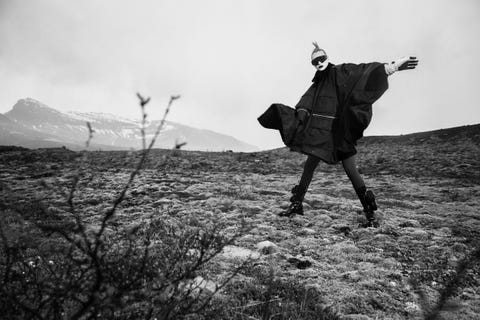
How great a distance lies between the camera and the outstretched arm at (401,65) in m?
5.06

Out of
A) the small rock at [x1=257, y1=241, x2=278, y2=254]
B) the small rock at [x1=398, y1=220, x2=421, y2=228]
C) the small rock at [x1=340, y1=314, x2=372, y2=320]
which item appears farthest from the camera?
the small rock at [x1=398, y1=220, x2=421, y2=228]

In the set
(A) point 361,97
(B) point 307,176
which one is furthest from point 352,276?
(A) point 361,97

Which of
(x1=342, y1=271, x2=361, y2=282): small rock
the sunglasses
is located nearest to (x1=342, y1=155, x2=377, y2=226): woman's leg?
(x1=342, y1=271, x2=361, y2=282): small rock

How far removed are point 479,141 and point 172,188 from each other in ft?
40.5

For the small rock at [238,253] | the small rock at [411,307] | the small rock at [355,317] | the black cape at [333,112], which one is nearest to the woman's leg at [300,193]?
the black cape at [333,112]

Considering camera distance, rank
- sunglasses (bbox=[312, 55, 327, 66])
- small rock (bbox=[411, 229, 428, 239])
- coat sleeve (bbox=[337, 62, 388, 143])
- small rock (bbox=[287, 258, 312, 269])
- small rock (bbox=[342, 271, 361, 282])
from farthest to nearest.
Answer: sunglasses (bbox=[312, 55, 327, 66]), coat sleeve (bbox=[337, 62, 388, 143]), small rock (bbox=[411, 229, 428, 239]), small rock (bbox=[287, 258, 312, 269]), small rock (bbox=[342, 271, 361, 282])

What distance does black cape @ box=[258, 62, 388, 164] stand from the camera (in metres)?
5.36

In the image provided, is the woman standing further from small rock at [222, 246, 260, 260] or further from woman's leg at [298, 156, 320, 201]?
small rock at [222, 246, 260, 260]

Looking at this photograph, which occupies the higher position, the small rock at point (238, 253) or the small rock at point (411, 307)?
the small rock at point (411, 307)

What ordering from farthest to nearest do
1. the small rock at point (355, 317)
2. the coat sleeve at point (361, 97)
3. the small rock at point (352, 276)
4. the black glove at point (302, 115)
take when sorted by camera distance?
the black glove at point (302, 115)
the coat sleeve at point (361, 97)
the small rock at point (352, 276)
the small rock at point (355, 317)

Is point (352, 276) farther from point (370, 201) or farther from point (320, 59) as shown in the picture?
point (320, 59)

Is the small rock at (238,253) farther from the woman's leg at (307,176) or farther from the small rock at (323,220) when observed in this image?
the woman's leg at (307,176)

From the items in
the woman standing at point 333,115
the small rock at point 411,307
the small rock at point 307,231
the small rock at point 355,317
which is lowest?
the small rock at point 355,317

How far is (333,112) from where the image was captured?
5551 millimetres
